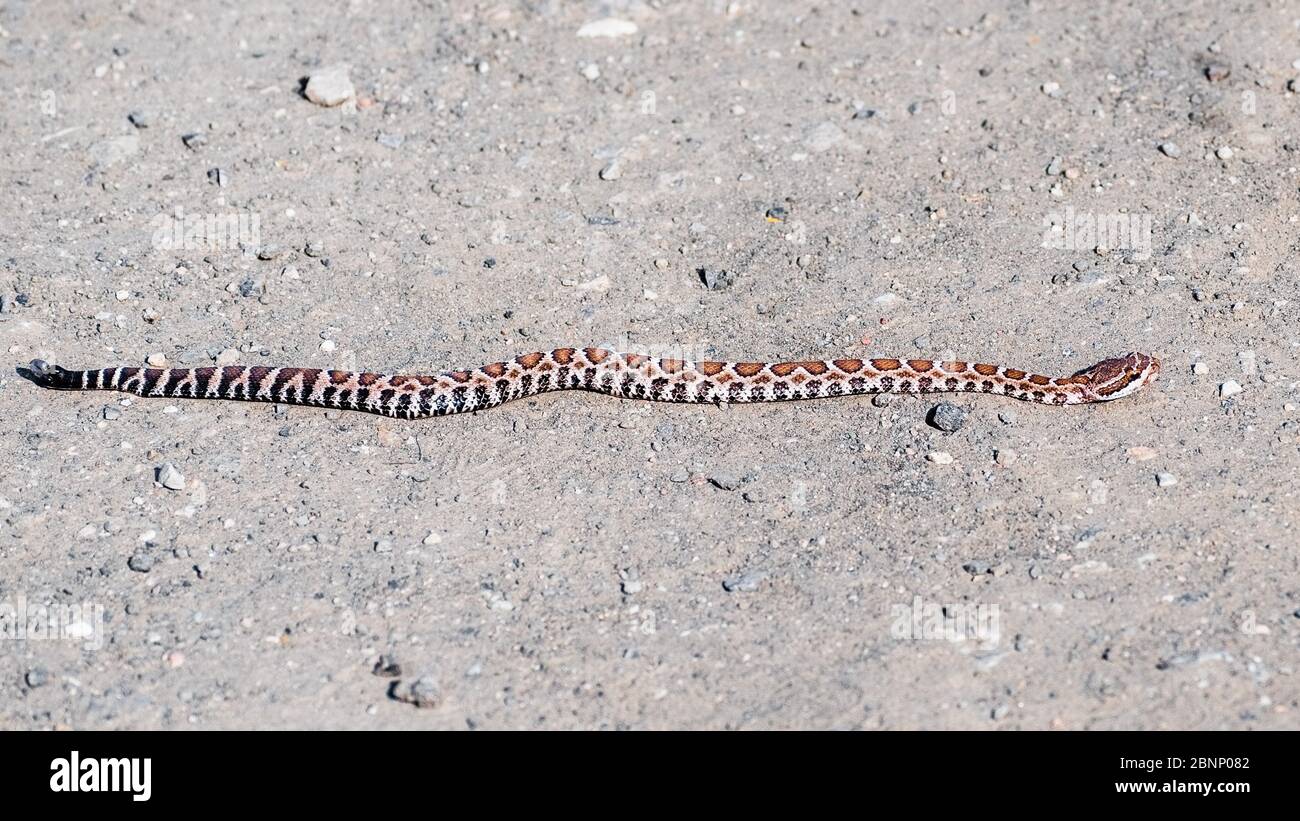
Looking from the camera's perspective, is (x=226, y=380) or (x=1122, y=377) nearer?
(x=1122, y=377)

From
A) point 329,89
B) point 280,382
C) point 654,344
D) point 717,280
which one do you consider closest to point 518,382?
point 654,344

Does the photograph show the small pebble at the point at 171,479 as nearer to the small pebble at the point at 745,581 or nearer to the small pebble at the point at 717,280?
the small pebble at the point at 745,581

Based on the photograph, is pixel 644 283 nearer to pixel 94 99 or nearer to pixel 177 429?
pixel 177 429

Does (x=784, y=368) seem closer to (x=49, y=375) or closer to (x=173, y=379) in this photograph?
(x=173, y=379)

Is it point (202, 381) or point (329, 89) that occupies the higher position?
point (329, 89)

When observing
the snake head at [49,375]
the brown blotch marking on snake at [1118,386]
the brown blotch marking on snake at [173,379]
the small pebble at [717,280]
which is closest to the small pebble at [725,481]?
the small pebble at [717,280]
